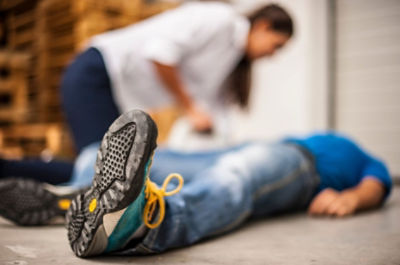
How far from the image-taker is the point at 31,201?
1338 millimetres

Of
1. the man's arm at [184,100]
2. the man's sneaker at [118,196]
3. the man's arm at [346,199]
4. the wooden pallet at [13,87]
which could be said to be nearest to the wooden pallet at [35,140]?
the wooden pallet at [13,87]

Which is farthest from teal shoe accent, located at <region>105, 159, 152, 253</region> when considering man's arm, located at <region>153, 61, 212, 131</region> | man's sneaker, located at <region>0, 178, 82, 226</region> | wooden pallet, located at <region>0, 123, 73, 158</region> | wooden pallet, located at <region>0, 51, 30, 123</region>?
→ wooden pallet, located at <region>0, 51, 30, 123</region>

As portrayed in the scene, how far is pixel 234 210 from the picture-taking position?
1.29 meters

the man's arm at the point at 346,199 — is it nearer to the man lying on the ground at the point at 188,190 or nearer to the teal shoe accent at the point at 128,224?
the man lying on the ground at the point at 188,190

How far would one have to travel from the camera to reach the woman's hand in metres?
2.05

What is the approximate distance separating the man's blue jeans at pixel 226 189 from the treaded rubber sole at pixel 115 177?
0.42 ft

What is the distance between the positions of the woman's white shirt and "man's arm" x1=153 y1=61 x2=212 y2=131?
0.06m

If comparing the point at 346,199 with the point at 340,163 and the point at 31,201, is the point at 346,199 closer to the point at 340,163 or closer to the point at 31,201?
the point at 340,163

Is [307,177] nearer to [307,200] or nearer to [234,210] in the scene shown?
[307,200]

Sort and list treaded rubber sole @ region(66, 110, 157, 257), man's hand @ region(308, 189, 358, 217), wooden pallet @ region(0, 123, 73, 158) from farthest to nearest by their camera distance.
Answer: wooden pallet @ region(0, 123, 73, 158), man's hand @ region(308, 189, 358, 217), treaded rubber sole @ region(66, 110, 157, 257)

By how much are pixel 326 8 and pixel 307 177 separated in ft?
9.43

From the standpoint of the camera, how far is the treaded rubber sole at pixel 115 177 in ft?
2.90

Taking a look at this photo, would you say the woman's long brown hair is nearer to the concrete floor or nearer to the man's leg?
the man's leg

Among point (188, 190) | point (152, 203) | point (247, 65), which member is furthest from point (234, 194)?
point (247, 65)
